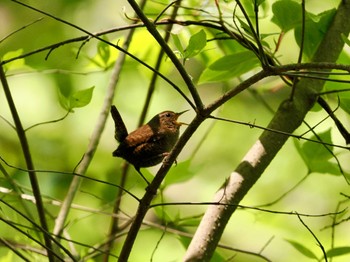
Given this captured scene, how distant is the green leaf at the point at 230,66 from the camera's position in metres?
0.92

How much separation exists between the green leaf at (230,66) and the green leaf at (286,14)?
2.4 inches

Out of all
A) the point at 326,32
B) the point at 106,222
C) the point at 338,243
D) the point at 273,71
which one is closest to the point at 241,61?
the point at 326,32

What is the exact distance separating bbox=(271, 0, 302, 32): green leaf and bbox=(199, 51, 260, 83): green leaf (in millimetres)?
61

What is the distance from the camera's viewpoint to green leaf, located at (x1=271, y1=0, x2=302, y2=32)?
89 centimetres

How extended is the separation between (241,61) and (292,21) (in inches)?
3.5

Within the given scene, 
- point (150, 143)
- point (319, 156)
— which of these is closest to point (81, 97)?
point (150, 143)

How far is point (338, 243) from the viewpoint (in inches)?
71.7

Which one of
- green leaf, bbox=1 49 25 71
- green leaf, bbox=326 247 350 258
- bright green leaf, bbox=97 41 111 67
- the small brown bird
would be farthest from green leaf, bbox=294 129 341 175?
green leaf, bbox=1 49 25 71

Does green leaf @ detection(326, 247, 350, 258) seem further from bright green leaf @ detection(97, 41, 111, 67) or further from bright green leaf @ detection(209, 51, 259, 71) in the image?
bright green leaf @ detection(97, 41, 111, 67)

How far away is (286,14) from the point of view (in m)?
0.90

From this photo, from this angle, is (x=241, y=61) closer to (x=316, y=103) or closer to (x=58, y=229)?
(x=316, y=103)

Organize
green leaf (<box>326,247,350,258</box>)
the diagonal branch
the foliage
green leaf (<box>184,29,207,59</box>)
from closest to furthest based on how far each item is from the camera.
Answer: green leaf (<box>184,29,207,59</box>)
the diagonal branch
green leaf (<box>326,247,350,258</box>)
the foliage

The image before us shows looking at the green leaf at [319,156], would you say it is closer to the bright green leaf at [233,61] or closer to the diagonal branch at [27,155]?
A: the bright green leaf at [233,61]

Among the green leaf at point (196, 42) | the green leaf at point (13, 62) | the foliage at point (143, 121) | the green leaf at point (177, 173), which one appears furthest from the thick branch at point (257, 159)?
the green leaf at point (13, 62)
